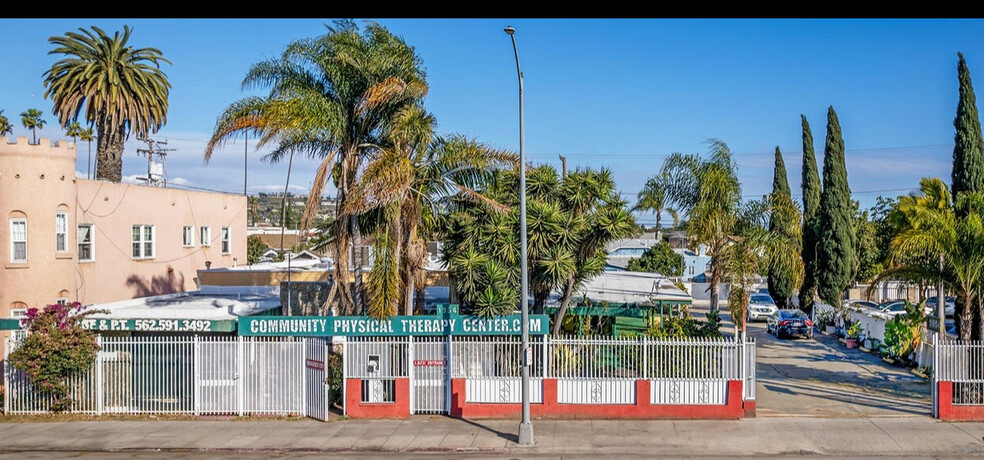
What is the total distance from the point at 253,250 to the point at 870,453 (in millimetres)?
60837

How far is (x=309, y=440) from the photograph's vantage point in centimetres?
1788

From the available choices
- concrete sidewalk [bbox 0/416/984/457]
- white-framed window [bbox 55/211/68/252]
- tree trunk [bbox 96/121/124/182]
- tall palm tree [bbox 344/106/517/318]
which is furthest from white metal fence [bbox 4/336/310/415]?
tree trunk [bbox 96/121/124/182]

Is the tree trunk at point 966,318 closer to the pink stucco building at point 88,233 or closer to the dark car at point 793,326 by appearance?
the dark car at point 793,326

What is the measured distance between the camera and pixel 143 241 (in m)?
31.8

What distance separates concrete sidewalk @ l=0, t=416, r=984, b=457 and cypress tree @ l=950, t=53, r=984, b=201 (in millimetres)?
7811

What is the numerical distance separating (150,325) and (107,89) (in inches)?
746

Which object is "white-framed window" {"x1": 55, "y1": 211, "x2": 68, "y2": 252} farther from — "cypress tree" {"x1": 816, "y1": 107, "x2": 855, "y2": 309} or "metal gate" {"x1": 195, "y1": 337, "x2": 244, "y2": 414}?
"cypress tree" {"x1": 816, "y1": 107, "x2": 855, "y2": 309}

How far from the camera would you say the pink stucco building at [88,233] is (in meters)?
24.9

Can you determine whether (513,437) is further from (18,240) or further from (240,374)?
(18,240)

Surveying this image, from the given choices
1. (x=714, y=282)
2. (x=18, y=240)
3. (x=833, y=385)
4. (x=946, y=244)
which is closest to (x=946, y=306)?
(x=714, y=282)

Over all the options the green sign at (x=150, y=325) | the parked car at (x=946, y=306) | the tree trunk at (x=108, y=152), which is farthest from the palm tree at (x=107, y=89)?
the parked car at (x=946, y=306)
